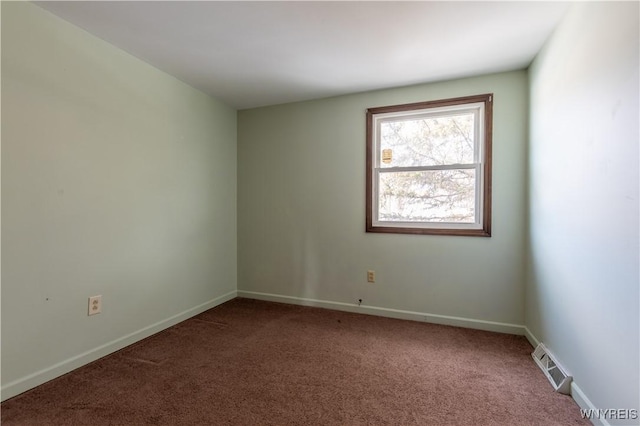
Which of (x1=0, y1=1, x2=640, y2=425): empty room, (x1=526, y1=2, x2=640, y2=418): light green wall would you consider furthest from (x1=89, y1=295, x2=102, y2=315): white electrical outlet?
(x1=526, y1=2, x2=640, y2=418): light green wall

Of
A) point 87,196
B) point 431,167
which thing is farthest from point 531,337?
point 87,196

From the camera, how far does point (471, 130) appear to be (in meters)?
2.69

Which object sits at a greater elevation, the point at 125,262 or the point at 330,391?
the point at 125,262

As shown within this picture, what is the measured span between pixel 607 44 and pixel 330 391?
7.40 feet

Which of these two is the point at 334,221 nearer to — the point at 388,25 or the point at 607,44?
the point at 388,25

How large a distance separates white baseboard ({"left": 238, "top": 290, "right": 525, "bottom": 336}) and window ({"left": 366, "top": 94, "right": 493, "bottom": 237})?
0.79 m

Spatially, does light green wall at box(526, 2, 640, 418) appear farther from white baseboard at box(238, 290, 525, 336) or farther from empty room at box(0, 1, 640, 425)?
white baseboard at box(238, 290, 525, 336)

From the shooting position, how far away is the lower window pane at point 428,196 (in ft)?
8.92

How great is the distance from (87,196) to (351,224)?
7.20 feet

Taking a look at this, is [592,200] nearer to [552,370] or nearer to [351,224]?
[552,370]

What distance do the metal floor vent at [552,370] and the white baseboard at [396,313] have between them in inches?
16.6

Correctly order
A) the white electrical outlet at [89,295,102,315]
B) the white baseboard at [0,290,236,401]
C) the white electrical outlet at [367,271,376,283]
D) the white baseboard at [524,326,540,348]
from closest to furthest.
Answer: the white baseboard at [0,290,236,401] → the white electrical outlet at [89,295,102,315] → the white baseboard at [524,326,540,348] → the white electrical outlet at [367,271,376,283]

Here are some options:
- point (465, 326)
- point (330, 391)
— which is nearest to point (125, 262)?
point (330, 391)

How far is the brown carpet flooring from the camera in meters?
1.51
